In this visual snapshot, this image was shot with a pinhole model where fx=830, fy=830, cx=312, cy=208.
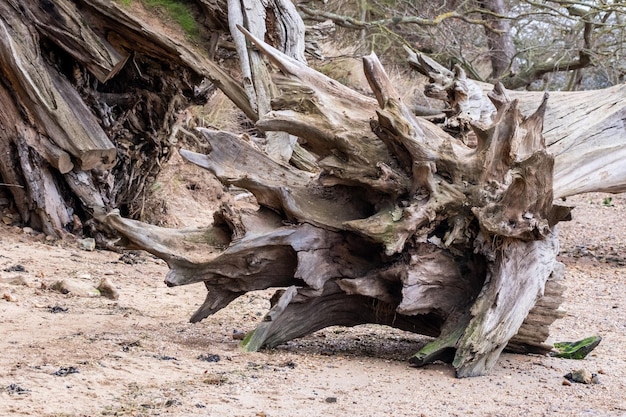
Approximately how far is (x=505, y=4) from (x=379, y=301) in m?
11.6

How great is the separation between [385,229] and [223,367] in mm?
1077

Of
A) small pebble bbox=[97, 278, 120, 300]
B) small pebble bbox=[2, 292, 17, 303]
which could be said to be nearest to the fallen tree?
small pebble bbox=[2, 292, 17, 303]

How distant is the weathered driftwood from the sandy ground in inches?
8.9

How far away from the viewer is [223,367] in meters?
3.92

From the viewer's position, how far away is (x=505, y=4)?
15.0m

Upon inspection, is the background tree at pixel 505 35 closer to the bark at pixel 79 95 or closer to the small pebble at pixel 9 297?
the bark at pixel 79 95

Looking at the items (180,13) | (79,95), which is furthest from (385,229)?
(79,95)

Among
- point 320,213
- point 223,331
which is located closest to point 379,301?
point 320,213

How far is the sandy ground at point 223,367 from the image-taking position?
128 inches

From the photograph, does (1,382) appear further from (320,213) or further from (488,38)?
(488,38)

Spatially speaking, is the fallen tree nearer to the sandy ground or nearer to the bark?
the sandy ground

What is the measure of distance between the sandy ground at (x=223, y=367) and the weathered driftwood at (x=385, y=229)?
0.74 ft

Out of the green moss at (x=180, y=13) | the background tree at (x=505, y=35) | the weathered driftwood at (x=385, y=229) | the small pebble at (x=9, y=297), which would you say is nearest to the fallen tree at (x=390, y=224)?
the weathered driftwood at (x=385, y=229)

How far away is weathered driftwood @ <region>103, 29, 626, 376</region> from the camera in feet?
14.0
